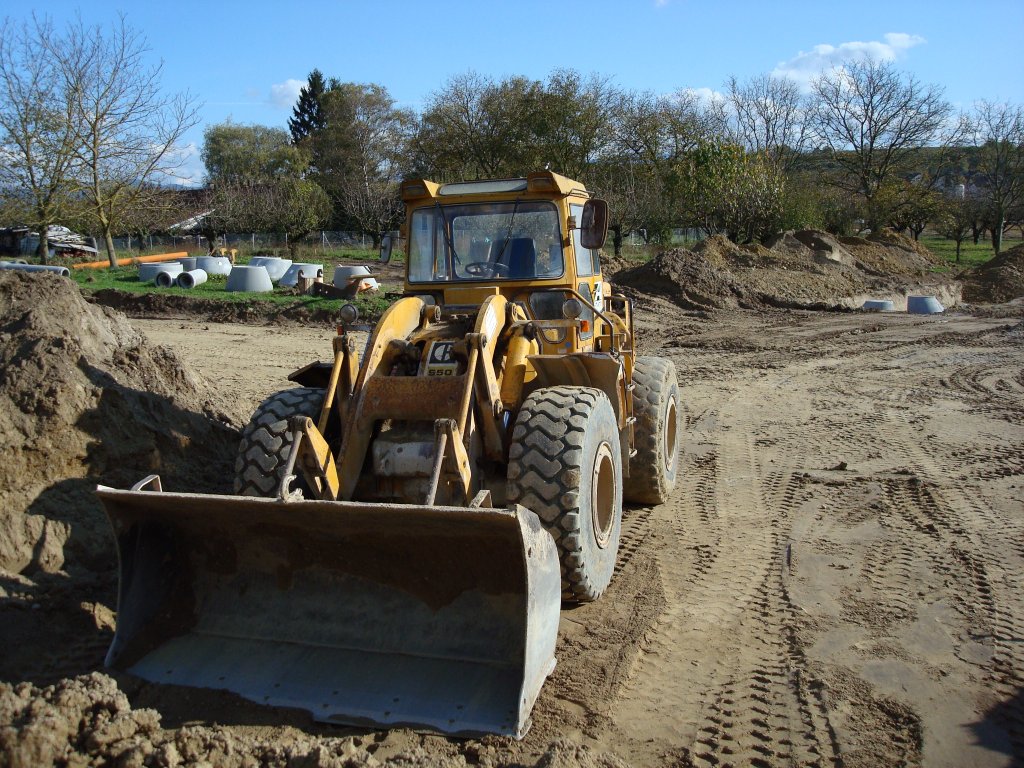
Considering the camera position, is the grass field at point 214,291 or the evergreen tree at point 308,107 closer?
the grass field at point 214,291

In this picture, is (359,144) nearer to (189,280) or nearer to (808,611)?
(189,280)

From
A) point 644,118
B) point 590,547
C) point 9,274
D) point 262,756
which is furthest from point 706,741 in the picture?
point 644,118

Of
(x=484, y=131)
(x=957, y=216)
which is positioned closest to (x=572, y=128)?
(x=484, y=131)

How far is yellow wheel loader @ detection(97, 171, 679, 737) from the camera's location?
414 centimetres

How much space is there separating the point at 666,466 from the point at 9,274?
5.33m

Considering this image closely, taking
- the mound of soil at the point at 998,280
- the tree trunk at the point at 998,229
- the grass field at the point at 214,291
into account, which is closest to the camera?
the grass field at the point at 214,291

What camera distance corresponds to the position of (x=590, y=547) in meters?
4.97

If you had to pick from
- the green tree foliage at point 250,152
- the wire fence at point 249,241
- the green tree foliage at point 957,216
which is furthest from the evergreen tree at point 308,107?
the green tree foliage at point 957,216

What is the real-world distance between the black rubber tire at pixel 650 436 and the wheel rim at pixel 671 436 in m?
0.02

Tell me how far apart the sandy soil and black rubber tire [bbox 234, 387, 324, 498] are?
1314mm

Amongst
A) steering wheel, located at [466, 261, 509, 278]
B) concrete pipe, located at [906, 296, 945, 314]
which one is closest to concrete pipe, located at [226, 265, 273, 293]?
concrete pipe, located at [906, 296, 945, 314]

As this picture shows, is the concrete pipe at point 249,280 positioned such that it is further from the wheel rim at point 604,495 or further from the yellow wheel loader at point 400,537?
the wheel rim at point 604,495

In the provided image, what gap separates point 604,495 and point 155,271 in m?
21.3

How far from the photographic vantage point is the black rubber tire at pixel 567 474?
15.5 feet
